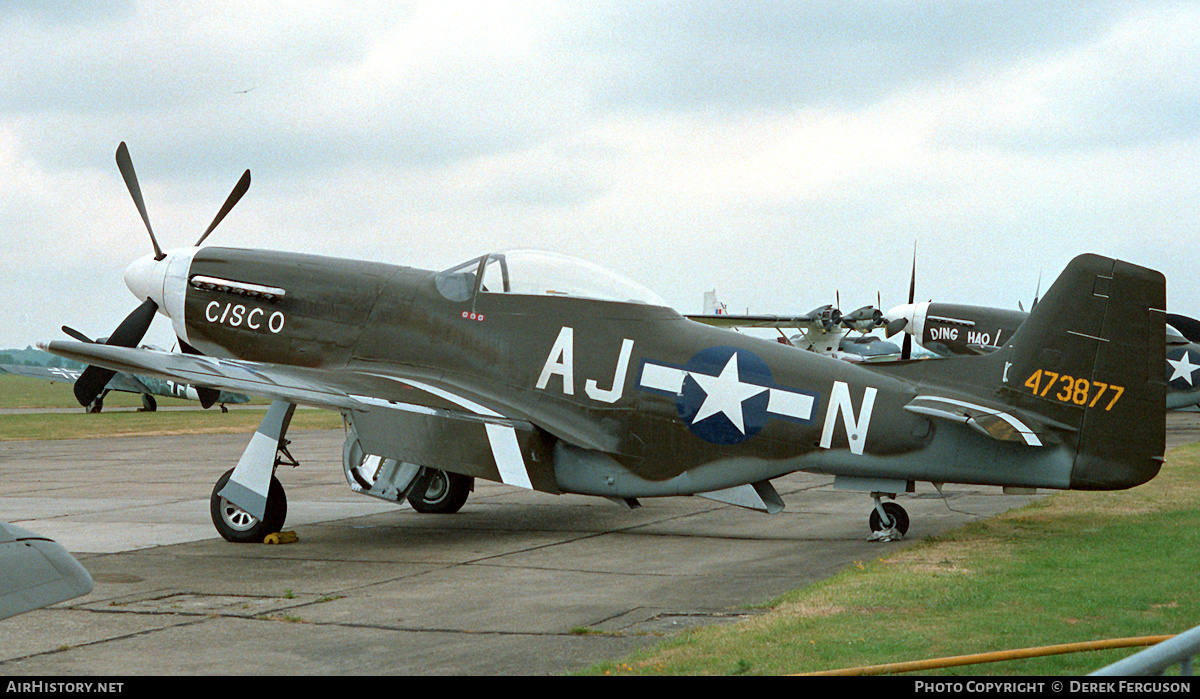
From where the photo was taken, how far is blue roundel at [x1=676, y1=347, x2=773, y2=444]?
10469 mm

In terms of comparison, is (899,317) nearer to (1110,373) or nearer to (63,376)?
(1110,373)

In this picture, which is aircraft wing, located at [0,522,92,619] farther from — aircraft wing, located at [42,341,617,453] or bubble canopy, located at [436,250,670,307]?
bubble canopy, located at [436,250,670,307]

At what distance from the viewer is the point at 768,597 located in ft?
26.2

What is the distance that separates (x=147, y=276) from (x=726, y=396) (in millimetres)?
7177

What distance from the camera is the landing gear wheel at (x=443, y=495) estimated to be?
13.3 metres

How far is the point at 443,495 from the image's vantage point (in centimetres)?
1328

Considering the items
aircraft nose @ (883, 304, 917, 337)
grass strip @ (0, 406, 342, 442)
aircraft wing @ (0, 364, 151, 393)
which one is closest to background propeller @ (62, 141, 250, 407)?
grass strip @ (0, 406, 342, 442)

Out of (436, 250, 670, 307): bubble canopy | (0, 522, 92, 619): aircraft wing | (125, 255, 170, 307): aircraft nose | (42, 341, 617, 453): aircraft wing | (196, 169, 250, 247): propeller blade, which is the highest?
(196, 169, 250, 247): propeller blade

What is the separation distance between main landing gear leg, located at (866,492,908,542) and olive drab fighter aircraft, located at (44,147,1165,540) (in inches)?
1.2

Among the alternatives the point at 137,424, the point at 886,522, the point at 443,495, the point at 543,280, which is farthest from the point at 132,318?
the point at 137,424

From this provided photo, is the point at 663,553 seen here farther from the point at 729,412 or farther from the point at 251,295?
the point at 251,295

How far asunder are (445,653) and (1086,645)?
3414 millimetres

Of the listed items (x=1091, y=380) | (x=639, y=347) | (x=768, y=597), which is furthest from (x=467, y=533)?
(x=1091, y=380)

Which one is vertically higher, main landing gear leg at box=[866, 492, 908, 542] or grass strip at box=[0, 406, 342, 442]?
main landing gear leg at box=[866, 492, 908, 542]
